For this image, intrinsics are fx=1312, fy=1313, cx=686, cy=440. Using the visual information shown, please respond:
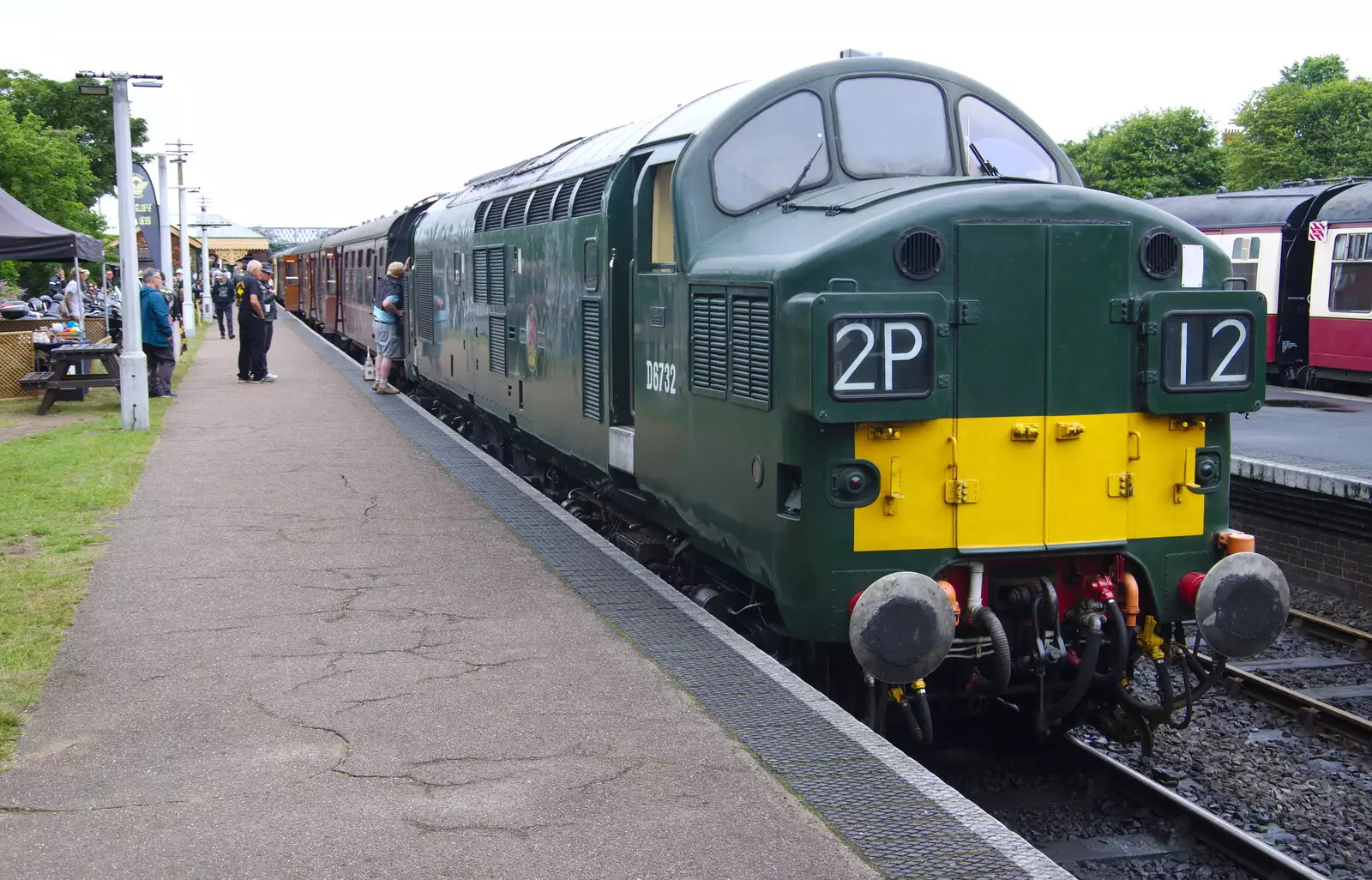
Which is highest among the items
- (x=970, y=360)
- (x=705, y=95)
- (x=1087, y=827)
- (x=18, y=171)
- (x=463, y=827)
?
(x=18, y=171)

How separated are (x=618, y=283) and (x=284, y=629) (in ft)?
9.19

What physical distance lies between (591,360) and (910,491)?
359cm

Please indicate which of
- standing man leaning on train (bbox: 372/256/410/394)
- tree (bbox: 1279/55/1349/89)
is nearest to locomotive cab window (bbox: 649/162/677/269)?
standing man leaning on train (bbox: 372/256/410/394)

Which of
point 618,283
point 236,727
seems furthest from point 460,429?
point 236,727

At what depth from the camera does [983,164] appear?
22.3 ft

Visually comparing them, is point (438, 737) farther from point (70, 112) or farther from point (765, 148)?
point (70, 112)

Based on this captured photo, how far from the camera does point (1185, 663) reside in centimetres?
608

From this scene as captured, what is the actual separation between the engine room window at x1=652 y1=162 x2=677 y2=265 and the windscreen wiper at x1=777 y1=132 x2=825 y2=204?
0.67m

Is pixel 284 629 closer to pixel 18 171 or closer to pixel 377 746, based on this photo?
pixel 377 746

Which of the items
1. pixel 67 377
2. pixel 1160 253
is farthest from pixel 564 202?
pixel 67 377

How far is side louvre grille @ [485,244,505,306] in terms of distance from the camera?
38.0 ft

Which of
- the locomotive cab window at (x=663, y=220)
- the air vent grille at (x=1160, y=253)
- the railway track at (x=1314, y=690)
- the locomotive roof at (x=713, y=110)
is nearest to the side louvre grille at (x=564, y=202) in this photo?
the locomotive roof at (x=713, y=110)

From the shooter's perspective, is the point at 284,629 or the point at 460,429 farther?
the point at 460,429

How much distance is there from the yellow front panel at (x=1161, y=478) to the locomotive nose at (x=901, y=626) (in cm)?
114
